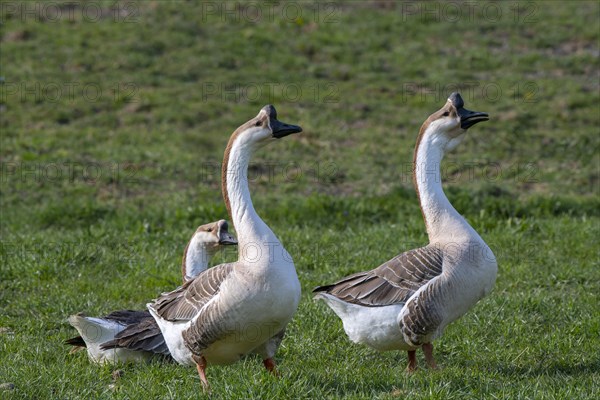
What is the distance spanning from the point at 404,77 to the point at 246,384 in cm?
1204

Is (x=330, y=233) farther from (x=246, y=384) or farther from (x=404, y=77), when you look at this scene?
(x=404, y=77)

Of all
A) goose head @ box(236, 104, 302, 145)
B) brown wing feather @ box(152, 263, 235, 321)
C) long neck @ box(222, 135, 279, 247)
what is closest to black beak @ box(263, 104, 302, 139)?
goose head @ box(236, 104, 302, 145)

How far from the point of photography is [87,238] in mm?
10219

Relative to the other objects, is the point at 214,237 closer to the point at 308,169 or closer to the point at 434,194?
the point at 434,194

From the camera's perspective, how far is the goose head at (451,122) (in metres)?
6.70

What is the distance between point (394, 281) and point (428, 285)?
260 millimetres

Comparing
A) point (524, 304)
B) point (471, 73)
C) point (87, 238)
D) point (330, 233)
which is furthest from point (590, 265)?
A: point (471, 73)

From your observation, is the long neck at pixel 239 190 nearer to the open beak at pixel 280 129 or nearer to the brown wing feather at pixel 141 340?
the open beak at pixel 280 129

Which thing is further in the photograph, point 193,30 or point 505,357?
point 193,30

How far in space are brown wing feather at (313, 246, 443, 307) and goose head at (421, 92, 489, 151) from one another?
0.85 metres

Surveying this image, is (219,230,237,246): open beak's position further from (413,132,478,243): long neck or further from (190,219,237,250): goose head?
(413,132,478,243): long neck

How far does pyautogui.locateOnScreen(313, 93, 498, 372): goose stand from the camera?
6.27 metres

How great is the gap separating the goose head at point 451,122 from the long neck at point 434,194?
0.02 m

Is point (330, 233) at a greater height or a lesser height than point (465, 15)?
lesser
